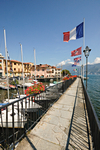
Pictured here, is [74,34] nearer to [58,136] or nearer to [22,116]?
[22,116]

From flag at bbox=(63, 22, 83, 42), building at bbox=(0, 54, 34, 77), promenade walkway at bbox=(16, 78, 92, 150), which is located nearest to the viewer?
promenade walkway at bbox=(16, 78, 92, 150)

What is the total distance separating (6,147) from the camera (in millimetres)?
1964

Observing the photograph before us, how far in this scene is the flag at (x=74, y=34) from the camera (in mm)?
9750

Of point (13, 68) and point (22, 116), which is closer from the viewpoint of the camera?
point (22, 116)

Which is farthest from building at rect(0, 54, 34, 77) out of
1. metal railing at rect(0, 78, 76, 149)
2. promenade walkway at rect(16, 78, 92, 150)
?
promenade walkway at rect(16, 78, 92, 150)

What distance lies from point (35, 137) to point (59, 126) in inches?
39.7

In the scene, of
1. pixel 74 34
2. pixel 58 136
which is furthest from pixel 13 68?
pixel 58 136

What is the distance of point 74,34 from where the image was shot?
10117mm

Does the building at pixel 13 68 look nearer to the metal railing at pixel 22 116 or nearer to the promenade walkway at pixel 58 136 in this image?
the metal railing at pixel 22 116

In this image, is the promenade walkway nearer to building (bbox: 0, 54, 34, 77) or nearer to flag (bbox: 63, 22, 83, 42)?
flag (bbox: 63, 22, 83, 42)

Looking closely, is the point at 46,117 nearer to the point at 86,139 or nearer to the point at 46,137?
the point at 46,137

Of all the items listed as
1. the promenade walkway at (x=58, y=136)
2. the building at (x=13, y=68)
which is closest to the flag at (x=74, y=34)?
the promenade walkway at (x=58, y=136)

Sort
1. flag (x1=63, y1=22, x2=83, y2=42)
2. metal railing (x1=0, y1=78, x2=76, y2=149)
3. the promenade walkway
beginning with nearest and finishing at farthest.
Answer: metal railing (x1=0, y1=78, x2=76, y2=149), the promenade walkway, flag (x1=63, y1=22, x2=83, y2=42)

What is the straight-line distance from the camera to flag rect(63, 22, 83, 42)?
9750 mm
